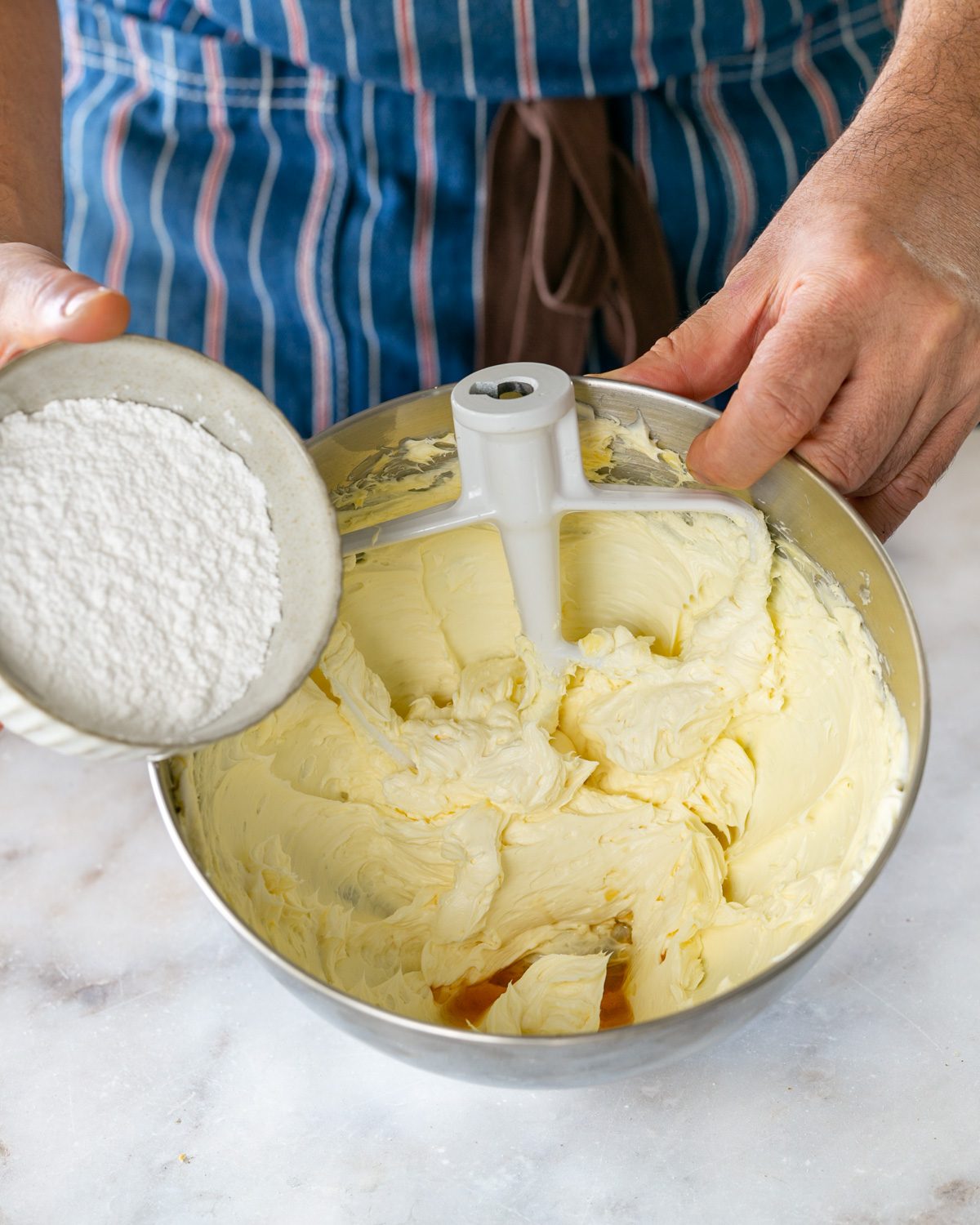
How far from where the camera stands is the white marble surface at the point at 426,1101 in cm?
71

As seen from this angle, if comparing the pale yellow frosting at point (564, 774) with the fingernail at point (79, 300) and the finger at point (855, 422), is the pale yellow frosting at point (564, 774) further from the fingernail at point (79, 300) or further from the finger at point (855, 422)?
the fingernail at point (79, 300)

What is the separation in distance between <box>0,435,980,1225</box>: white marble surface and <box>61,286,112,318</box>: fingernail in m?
0.48

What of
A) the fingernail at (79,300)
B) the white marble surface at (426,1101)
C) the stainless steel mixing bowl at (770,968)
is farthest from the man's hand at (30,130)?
the white marble surface at (426,1101)

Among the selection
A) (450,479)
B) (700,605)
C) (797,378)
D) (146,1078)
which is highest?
(797,378)

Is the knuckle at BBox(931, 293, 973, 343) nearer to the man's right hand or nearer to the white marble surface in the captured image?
the white marble surface

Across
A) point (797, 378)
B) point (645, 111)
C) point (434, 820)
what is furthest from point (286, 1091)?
point (645, 111)

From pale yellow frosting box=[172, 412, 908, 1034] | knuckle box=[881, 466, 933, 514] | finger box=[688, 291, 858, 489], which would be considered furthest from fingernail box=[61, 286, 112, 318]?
knuckle box=[881, 466, 933, 514]

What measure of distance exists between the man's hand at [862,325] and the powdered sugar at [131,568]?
33 cm

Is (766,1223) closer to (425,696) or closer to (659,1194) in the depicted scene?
(659,1194)

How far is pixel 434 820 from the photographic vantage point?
95 centimetres

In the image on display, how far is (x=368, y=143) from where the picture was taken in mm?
1086

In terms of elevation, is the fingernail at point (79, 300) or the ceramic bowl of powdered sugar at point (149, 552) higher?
the fingernail at point (79, 300)

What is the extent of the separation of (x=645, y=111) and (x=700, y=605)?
0.52m

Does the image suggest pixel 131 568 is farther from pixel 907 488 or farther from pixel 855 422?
pixel 907 488
